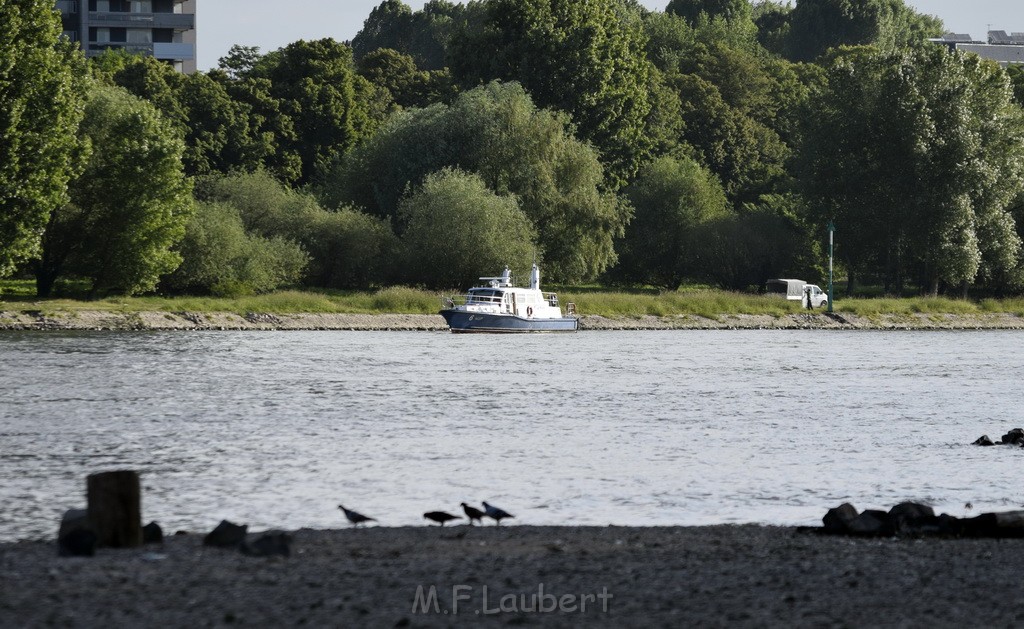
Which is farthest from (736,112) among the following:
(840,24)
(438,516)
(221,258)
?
(438,516)

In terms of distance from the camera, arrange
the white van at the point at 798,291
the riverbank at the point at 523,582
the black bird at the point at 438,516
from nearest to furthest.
A: 1. the riverbank at the point at 523,582
2. the black bird at the point at 438,516
3. the white van at the point at 798,291

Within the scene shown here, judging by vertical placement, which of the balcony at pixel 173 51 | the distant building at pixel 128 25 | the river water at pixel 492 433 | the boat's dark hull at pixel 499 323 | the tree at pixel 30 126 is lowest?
the river water at pixel 492 433

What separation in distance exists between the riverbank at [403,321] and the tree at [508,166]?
19.7ft

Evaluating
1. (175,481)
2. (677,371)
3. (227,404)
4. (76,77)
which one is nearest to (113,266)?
(76,77)

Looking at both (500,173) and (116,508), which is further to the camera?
(500,173)

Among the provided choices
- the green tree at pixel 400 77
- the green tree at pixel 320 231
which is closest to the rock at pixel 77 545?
the green tree at pixel 320 231

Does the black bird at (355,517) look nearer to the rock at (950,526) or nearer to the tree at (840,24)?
the rock at (950,526)

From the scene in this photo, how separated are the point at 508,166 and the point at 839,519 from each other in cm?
7451

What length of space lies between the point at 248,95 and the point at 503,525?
8843 cm

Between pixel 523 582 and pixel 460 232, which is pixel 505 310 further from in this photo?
pixel 523 582

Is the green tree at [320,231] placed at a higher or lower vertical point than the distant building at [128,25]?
lower

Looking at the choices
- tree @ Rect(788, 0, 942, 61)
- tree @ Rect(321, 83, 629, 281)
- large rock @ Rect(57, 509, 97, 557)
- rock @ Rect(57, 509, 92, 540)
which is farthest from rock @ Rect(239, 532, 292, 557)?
tree @ Rect(788, 0, 942, 61)

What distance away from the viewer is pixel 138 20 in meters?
140

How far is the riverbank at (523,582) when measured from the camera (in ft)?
38.7
